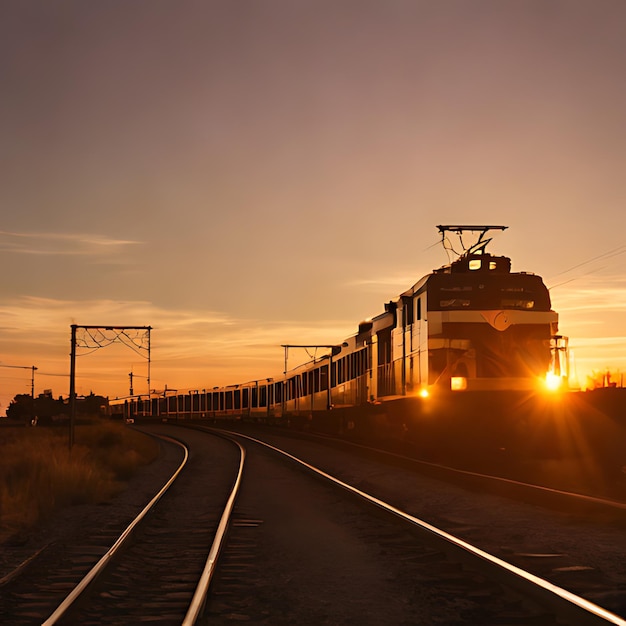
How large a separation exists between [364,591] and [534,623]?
5.55ft

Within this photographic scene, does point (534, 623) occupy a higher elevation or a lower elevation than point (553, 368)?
lower

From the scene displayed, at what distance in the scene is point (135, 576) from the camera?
7727mm

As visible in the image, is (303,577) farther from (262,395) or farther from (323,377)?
(262,395)

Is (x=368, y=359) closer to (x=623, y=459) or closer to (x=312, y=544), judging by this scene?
(x=623, y=459)

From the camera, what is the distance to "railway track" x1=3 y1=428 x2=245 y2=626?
20.1 ft

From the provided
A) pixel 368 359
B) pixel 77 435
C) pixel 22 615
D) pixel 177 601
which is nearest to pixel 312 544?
pixel 177 601

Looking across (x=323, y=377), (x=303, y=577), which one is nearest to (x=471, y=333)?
(x=303, y=577)

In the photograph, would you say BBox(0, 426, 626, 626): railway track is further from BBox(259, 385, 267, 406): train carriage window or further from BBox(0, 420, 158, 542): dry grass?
BBox(259, 385, 267, 406): train carriage window

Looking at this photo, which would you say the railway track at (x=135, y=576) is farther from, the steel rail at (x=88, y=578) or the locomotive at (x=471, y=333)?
the locomotive at (x=471, y=333)

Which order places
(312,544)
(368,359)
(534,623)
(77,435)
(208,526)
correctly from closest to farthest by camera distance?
(534,623) < (312,544) < (208,526) < (368,359) < (77,435)

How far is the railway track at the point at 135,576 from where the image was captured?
6.12 meters

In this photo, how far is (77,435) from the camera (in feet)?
165

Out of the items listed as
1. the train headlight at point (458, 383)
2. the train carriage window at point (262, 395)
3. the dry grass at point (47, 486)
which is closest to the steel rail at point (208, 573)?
the dry grass at point (47, 486)

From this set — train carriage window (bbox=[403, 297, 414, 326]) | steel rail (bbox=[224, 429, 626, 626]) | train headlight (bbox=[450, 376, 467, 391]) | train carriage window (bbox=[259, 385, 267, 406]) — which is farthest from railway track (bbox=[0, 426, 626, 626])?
train carriage window (bbox=[259, 385, 267, 406])
